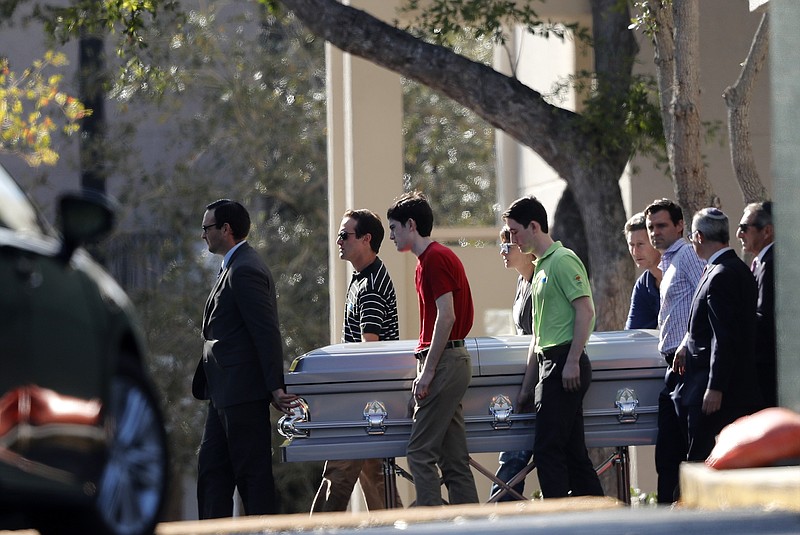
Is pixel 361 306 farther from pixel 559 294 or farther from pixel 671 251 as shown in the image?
pixel 671 251

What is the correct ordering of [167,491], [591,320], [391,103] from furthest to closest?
[391,103]
[591,320]
[167,491]

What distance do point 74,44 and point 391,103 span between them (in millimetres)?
14445

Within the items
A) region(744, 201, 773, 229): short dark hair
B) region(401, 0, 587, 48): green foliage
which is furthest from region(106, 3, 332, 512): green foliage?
region(744, 201, 773, 229): short dark hair

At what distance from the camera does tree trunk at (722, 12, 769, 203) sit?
29.2 ft

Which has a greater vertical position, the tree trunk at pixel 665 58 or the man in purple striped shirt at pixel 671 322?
the tree trunk at pixel 665 58

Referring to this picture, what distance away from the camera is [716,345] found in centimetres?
705

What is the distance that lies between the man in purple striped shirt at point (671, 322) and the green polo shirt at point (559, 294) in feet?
1.31

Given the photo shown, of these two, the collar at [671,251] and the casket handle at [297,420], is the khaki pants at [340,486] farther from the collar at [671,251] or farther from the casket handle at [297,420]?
the collar at [671,251]

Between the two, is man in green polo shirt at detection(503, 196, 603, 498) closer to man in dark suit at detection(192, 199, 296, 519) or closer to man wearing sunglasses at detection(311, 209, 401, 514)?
man wearing sunglasses at detection(311, 209, 401, 514)

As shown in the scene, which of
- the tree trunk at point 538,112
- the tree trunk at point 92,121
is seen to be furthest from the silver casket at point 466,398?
the tree trunk at point 92,121

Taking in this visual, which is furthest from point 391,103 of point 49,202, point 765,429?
point 49,202

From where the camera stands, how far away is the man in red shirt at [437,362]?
7512mm

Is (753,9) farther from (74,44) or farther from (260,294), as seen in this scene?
(74,44)

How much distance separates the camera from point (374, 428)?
7801 mm
